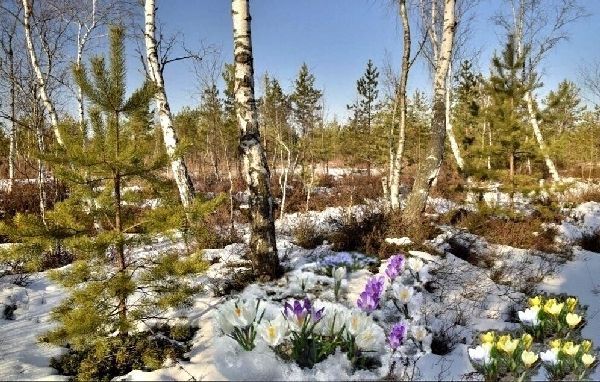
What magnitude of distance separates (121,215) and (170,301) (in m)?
0.92

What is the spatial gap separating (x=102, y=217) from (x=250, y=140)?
1.74 m

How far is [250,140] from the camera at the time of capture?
4.36 meters

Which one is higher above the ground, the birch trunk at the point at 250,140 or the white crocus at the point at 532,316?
the birch trunk at the point at 250,140

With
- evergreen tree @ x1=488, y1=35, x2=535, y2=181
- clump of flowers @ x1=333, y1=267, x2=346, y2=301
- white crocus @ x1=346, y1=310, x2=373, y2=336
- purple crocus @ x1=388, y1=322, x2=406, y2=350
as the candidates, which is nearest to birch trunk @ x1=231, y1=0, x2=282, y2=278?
clump of flowers @ x1=333, y1=267, x2=346, y2=301

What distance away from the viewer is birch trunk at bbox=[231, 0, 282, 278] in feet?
14.2

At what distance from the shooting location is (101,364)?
2.98 m

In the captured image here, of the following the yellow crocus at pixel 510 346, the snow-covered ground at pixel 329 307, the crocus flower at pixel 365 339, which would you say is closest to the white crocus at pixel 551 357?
the yellow crocus at pixel 510 346

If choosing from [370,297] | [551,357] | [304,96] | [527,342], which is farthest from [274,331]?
[304,96]

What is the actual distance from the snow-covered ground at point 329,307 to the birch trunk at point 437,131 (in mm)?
730

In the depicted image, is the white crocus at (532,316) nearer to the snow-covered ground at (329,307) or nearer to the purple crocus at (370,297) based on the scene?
the snow-covered ground at (329,307)

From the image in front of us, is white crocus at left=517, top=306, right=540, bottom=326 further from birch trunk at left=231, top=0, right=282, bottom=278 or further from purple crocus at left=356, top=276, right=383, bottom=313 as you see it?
birch trunk at left=231, top=0, right=282, bottom=278

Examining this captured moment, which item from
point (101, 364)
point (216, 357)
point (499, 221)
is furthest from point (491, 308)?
point (499, 221)

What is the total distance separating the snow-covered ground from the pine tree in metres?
0.48

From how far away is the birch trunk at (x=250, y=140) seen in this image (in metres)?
4.34
